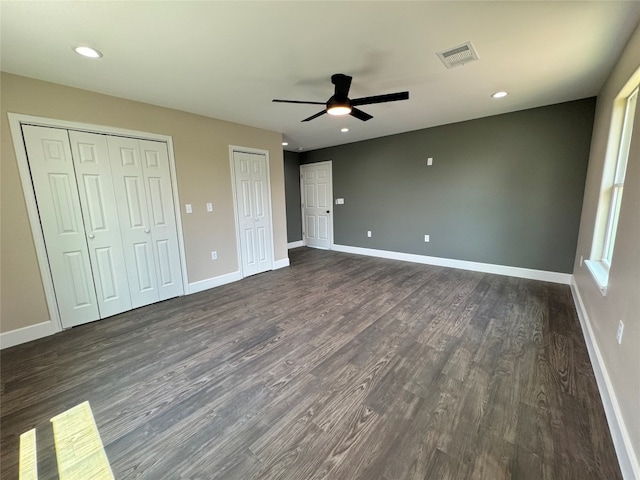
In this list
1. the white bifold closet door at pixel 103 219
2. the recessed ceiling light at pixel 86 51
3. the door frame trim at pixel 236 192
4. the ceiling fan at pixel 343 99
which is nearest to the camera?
the recessed ceiling light at pixel 86 51

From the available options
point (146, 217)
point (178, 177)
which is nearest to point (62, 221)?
point (146, 217)

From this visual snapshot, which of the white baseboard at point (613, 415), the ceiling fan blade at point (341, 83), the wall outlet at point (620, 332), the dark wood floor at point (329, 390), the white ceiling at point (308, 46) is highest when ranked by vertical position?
the white ceiling at point (308, 46)

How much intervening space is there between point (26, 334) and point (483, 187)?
5.97 meters

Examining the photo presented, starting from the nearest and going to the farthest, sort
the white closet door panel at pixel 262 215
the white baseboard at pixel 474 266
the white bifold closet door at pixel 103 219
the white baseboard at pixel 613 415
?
1. the white baseboard at pixel 613 415
2. the white bifold closet door at pixel 103 219
3. the white baseboard at pixel 474 266
4. the white closet door panel at pixel 262 215

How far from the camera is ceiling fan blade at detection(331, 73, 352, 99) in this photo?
228 cm

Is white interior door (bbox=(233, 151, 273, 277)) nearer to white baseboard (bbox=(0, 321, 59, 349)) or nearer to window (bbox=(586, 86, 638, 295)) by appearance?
white baseboard (bbox=(0, 321, 59, 349))

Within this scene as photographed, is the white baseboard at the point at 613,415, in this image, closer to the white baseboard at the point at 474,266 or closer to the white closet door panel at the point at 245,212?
the white baseboard at the point at 474,266

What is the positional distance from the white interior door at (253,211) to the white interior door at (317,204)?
1960 mm

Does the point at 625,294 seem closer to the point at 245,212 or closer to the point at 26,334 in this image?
the point at 245,212

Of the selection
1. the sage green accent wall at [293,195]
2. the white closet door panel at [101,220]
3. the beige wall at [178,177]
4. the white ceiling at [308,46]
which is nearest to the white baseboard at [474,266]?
the sage green accent wall at [293,195]

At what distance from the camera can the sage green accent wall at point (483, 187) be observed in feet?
11.4

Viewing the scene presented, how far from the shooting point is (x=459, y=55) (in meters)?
2.11

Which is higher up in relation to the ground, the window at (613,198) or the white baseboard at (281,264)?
the window at (613,198)

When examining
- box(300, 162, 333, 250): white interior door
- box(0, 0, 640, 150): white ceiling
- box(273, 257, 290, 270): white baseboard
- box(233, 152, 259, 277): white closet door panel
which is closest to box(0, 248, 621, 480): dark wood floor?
box(233, 152, 259, 277): white closet door panel
